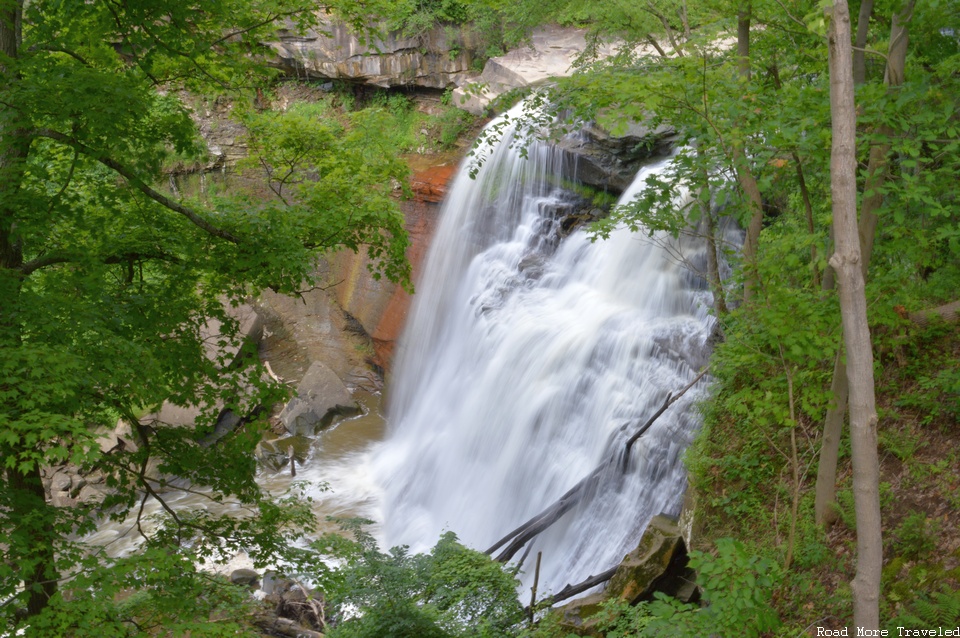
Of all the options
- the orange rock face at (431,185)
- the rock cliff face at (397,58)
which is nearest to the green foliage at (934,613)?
the orange rock face at (431,185)

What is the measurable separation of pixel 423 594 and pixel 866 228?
14.8ft

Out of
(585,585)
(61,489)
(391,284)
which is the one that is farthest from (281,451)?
(585,585)

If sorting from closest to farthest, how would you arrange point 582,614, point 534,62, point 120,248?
1. point 120,248
2. point 582,614
3. point 534,62

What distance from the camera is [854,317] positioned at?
3297mm

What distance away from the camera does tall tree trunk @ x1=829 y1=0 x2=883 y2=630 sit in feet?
10.8

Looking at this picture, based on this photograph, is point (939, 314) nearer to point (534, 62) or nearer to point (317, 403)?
point (317, 403)

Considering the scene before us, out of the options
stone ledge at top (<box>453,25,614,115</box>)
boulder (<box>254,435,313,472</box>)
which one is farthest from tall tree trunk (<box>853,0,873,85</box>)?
boulder (<box>254,435,313,472</box>)

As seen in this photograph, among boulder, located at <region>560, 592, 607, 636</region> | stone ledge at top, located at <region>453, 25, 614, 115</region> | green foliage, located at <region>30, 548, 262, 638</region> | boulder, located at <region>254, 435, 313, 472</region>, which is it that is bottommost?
boulder, located at <region>254, 435, 313, 472</region>

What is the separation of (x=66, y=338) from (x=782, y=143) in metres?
4.50

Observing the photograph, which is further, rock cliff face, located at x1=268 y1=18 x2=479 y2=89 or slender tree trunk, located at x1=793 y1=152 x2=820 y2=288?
rock cliff face, located at x1=268 y1=18 x2=479 y2=89

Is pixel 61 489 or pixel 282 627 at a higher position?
pixel 282 627

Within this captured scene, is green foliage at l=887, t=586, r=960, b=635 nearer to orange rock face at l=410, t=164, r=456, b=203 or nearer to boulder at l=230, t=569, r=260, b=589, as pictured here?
boulder at l=230, t=569, r=260, b=589

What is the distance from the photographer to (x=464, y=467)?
11.5m

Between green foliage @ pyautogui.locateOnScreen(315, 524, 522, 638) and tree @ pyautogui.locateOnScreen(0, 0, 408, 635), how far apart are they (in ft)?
2.22
